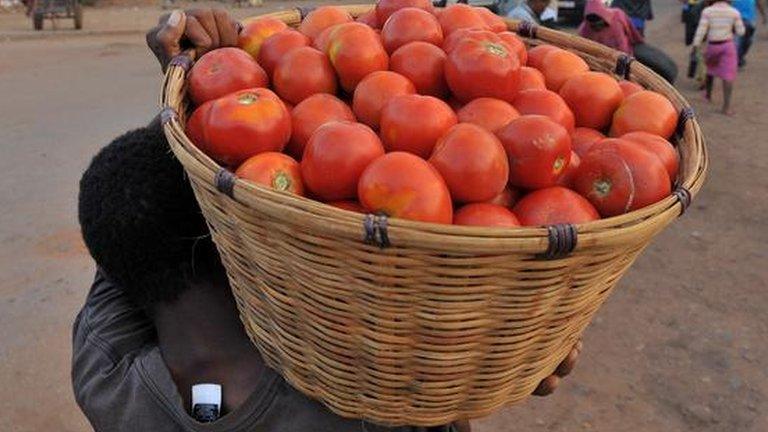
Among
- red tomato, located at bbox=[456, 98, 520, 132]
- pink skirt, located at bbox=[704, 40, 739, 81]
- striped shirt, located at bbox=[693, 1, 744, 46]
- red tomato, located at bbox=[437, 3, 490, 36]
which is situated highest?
red tomato, located at bbox=[437, 3, 490, 36]

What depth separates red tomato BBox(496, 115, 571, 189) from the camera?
3.80ft

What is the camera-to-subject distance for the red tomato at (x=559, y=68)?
148 cm

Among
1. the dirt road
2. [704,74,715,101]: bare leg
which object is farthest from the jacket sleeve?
[704,74,715,101]: bare leg

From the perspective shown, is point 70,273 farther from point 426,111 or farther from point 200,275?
point 426,111

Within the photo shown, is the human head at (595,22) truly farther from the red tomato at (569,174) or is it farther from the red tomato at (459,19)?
the red tomato at (569,174)

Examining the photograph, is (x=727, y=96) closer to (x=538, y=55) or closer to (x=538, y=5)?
(x=538, y=5)

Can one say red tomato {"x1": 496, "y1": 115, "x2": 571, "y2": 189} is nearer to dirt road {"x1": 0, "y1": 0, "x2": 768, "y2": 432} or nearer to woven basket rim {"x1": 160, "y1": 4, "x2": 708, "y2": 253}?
woven basket rim {"x1": 160, "y1": 4, "x2": 708, "y2": 253}

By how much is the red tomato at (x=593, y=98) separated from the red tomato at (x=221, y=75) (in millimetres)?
564

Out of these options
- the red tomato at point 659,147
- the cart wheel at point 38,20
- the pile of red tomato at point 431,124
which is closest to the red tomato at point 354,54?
the pile of red tomato at point 431,124

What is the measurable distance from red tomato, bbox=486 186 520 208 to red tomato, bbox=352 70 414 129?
24cm

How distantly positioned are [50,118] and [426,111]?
6770 millimetres

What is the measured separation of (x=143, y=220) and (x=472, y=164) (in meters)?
0.65

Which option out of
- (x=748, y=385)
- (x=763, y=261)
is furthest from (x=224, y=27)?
(x=763, y=261)

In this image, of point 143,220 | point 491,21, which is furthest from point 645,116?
point 143,220
